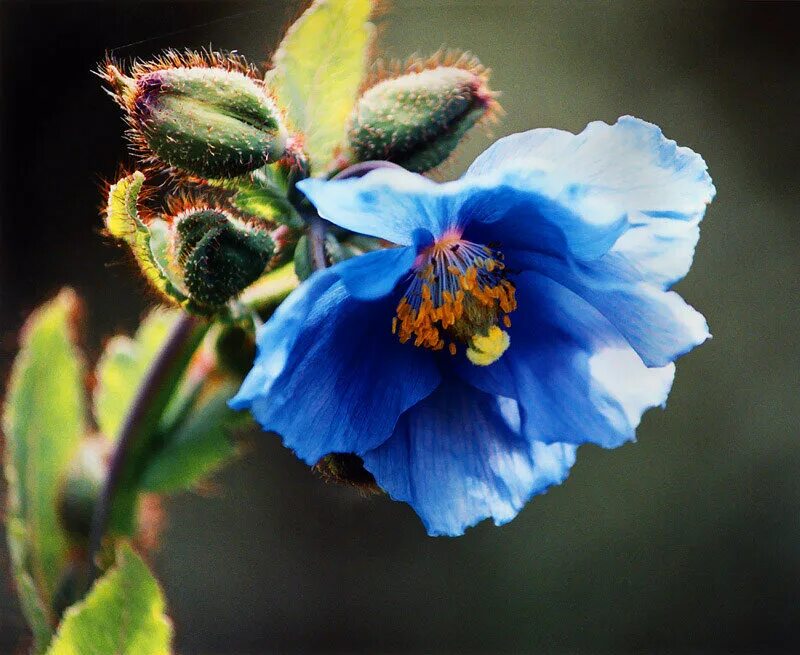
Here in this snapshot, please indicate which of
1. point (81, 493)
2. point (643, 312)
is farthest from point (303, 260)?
point (81, 493)

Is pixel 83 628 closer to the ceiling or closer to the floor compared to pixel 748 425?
closer to the ceiling

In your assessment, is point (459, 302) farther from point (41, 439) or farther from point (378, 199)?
point (41, 439)

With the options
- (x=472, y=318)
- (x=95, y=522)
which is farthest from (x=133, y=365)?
(x=472, y=318)

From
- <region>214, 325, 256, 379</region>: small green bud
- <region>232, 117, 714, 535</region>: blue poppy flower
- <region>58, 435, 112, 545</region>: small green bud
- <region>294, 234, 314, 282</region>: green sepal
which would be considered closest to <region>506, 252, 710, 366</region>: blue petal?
<region>232, 117, 714, 535</region>: blue poppy flower

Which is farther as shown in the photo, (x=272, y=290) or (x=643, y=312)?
(x=272, y=290)

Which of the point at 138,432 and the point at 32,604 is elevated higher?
the point at 138,432

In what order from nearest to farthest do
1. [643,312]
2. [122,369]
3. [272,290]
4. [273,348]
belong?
[273,348]
[643,312]
[272,290]
[122,369]

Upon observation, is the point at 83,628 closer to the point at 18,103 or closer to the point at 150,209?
the point at 150,209
